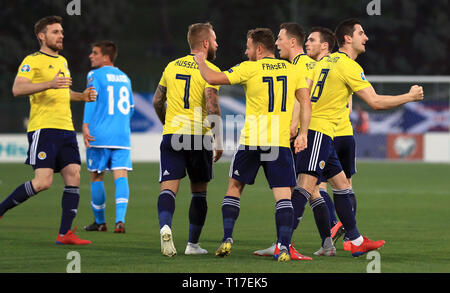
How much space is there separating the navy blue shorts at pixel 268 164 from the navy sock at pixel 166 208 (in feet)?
2.26

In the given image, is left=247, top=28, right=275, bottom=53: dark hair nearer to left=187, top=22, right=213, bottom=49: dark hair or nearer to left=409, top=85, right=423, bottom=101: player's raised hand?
left=187, top=22, right=213, bottom=49: dark hair

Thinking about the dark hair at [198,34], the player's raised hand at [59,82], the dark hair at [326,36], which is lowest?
the player's raised hand at [59,82]

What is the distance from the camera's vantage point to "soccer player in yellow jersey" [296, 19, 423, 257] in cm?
830

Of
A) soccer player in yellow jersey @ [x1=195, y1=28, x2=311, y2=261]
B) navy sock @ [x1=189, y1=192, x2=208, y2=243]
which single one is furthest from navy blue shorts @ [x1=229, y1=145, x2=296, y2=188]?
navy sock @ [x1=189, y1=192, x2=208, y2=243]

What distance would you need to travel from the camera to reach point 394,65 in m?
44.5

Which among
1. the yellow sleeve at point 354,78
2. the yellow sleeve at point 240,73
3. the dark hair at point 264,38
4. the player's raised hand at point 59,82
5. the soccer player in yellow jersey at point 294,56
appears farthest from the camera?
the player's raised hand at point 59,82

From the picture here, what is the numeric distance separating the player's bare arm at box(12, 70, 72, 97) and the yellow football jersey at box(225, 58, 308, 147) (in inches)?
77.2

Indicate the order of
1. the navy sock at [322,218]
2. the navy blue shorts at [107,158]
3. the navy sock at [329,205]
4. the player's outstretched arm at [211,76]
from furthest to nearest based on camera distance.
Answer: the navy blue shorts at [107,158]
the navy sock at [329,205]
the navy sock at [322,218]
the player's outstretched arm at [211,76]

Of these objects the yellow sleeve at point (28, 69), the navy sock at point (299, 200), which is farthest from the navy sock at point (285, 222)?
the yellow sleeve at point (28, 69)

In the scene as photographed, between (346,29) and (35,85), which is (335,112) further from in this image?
(35,85)

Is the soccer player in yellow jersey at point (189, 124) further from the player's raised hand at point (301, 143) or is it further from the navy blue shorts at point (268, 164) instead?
the player's raised hand at point (301, 143)

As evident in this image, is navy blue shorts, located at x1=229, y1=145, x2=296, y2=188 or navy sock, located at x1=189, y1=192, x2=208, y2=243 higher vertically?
navy blue shorts, located at x1=229, y1=145, x2=296, y2=188

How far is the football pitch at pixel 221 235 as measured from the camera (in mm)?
7613

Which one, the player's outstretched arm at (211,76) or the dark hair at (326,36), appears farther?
the dark hair at (326,36)
